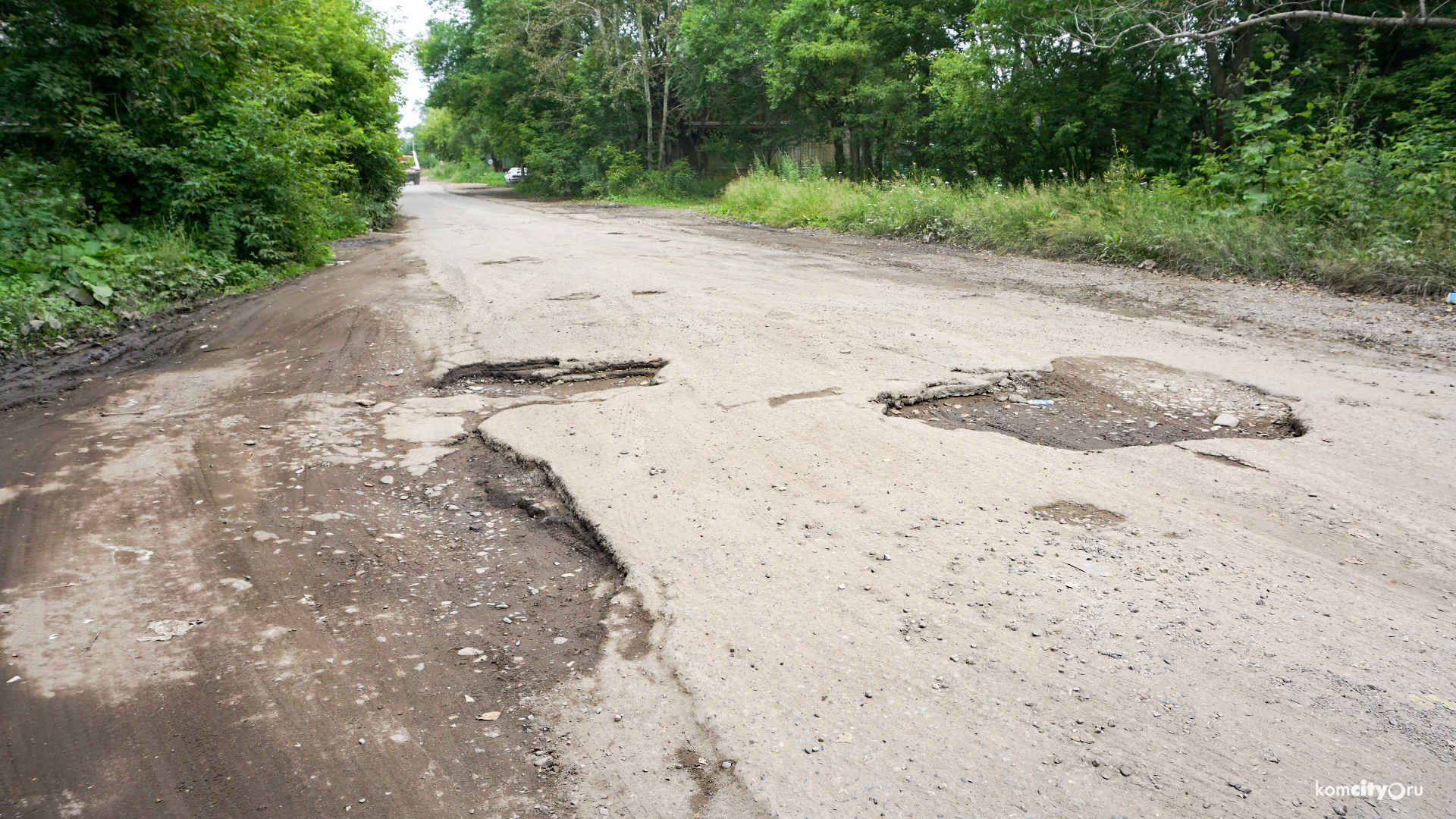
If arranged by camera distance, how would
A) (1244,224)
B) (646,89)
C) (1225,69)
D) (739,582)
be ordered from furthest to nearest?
(646,89)
(1225,69)
(1244,224)
(739,582)

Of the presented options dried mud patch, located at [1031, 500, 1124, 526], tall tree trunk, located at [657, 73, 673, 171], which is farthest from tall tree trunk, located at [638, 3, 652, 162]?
dried mud patch, located at [1031, 500, 1124, 526]

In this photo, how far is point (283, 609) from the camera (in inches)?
113

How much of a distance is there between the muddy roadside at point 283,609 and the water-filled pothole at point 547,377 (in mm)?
359

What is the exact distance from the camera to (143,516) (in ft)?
11.6

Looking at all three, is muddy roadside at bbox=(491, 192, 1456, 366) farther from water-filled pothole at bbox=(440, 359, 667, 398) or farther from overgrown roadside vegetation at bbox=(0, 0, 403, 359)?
overgrown roadside vegetation at bbox=(0, 0, 403, 359)

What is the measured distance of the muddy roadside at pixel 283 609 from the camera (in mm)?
2125

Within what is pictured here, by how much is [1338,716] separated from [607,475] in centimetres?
285

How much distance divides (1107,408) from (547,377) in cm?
354

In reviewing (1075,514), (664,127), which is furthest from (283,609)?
(664,127)

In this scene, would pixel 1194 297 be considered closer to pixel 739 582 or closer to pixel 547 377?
pixel 547 377

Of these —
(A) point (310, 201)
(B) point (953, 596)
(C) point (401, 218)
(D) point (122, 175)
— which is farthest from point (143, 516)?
(C) point (401, 218)

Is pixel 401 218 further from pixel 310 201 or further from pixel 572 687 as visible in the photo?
pixel 572 687

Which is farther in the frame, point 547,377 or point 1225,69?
point 1225,69

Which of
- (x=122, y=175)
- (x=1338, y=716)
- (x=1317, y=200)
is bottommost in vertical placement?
(x=1338, y=716)
